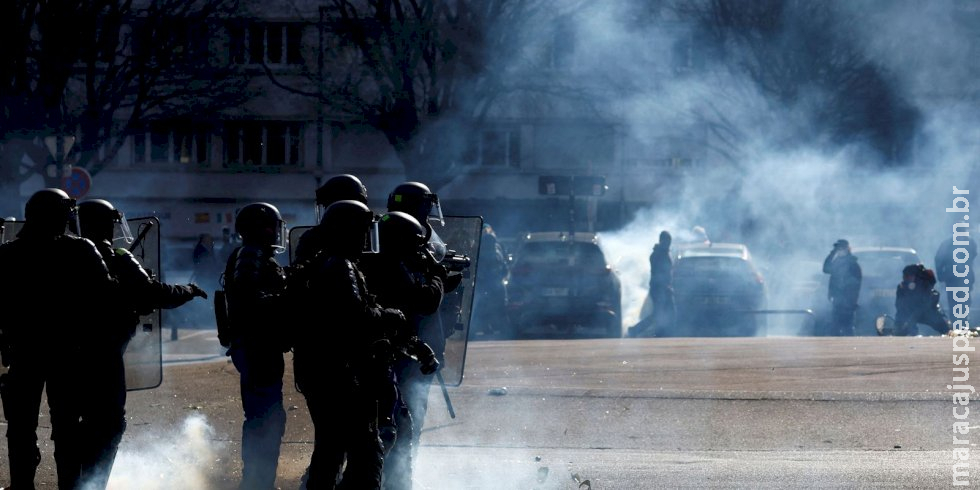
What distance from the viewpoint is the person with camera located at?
726 inches

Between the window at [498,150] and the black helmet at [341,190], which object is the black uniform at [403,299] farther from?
the window at [498,150]

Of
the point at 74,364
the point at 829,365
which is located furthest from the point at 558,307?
the point at 74,364

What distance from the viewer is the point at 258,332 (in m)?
6.14

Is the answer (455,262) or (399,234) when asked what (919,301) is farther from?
(399,234)

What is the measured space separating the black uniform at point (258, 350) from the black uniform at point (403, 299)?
49 centimetres

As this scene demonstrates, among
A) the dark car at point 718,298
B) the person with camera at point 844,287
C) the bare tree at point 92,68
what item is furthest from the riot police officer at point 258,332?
the bare tree at point 92,68

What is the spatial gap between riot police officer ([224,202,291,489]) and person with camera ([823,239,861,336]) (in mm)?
13353

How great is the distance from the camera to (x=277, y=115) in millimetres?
36219

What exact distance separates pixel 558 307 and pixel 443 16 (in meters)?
10.1

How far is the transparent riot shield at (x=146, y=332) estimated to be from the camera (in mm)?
7129

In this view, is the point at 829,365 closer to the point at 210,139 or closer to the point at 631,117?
the point at 631,117

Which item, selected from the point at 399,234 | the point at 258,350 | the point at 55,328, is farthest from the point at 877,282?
the point at 55,328

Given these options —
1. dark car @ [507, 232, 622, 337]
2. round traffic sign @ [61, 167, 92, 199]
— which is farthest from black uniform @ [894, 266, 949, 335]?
round traffic sign @ [61, 167, 92, 199]

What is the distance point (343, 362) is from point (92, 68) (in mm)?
20746
